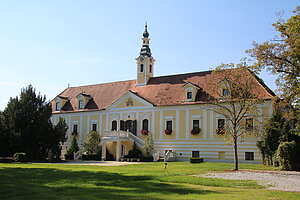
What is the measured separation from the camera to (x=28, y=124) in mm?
36250

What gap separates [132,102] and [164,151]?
24.7 feet

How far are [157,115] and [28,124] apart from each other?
14.3 meters

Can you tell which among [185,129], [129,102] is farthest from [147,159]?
[129,102]

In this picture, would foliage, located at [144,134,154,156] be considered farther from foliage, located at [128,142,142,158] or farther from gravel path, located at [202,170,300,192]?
gravel path, located at [202,170,300,192]

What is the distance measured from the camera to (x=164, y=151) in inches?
1506

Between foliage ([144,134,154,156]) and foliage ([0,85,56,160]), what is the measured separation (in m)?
10.4

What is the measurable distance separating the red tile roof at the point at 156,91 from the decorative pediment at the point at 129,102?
0.64 metres

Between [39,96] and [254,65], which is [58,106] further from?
[254,65]

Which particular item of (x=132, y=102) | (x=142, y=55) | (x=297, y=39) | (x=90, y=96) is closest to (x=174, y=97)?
(x=132, y=102)

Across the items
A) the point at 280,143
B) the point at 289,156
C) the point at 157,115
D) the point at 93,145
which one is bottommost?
the point at 289,156

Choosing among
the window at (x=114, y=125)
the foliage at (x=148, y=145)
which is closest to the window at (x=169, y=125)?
the foliage at (x=148, y=145)

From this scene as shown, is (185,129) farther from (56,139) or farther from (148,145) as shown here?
(56,139)

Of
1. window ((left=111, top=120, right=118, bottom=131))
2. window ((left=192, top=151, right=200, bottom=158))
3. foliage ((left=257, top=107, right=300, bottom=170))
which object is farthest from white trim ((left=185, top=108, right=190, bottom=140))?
window ((left=111, top=120, right=118, bottom=131))

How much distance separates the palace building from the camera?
35375mm
